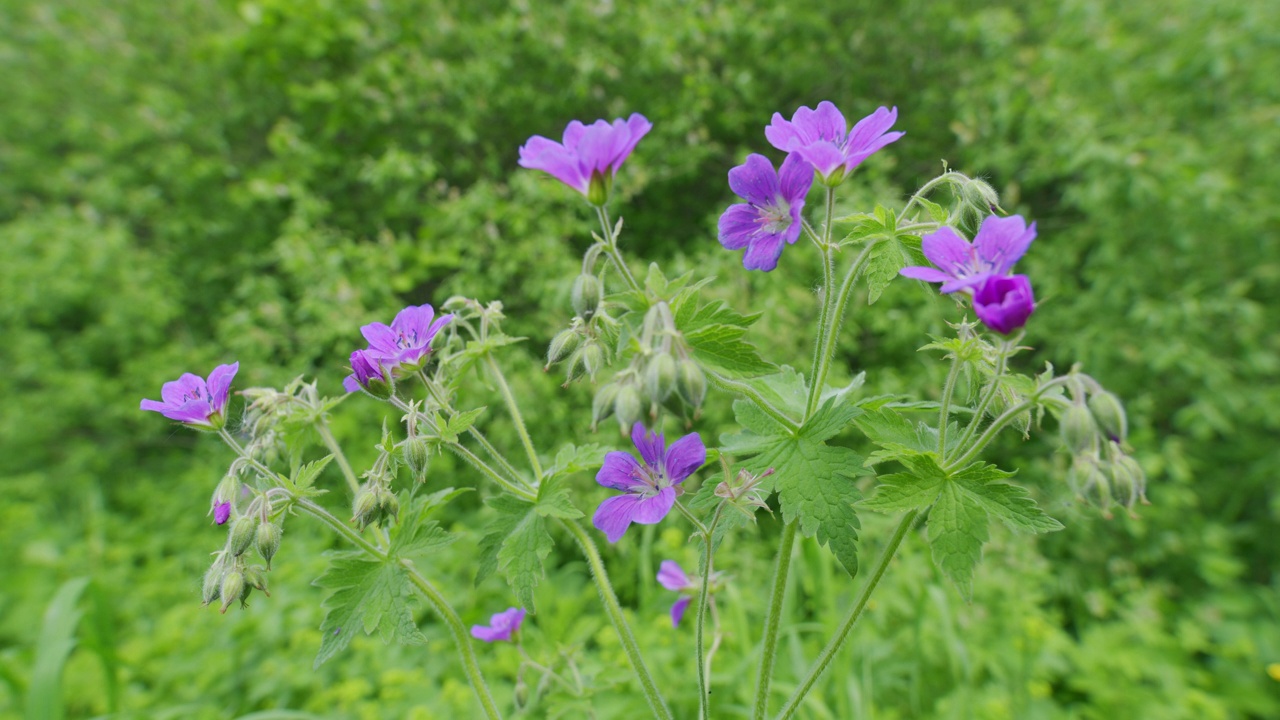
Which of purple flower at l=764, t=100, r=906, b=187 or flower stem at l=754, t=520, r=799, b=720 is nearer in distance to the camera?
purple flower at l=764, t=100, r=906, b=187

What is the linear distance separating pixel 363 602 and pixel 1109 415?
3.18 ft

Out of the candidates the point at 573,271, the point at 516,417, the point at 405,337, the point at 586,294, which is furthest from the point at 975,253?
the point at 573,271

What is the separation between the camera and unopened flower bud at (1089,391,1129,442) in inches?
29.1

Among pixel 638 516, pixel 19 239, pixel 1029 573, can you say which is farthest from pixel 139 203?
pixel 1029 573

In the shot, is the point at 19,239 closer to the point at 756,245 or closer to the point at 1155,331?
the point at 756,245

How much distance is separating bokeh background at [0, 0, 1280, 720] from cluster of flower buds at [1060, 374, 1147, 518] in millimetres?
1333

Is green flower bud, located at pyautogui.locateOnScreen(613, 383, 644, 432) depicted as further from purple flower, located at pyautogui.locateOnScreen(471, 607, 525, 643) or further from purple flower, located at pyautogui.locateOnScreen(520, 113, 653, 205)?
purple flower, located at pyautogui.locateOnScreen(471, 607, 525, 643)

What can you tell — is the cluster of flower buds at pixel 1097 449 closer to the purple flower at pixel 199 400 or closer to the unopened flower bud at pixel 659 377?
the unopened flower bud at pixel 659 377

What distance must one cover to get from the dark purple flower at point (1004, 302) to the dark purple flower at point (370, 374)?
76 centimetres

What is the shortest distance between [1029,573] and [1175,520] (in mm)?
1276

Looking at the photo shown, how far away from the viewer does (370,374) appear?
98 centimetres

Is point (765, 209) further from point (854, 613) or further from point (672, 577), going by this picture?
point (672, 577)

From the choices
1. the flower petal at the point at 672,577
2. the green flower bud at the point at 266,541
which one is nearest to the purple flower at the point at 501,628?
the flower petal at the point at 672,577

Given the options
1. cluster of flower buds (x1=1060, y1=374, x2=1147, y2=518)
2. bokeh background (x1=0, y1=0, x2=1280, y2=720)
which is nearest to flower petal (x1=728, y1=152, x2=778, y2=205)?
cluster of flower buds (x1=1060, y1=374, x2=1147, y2=518)
